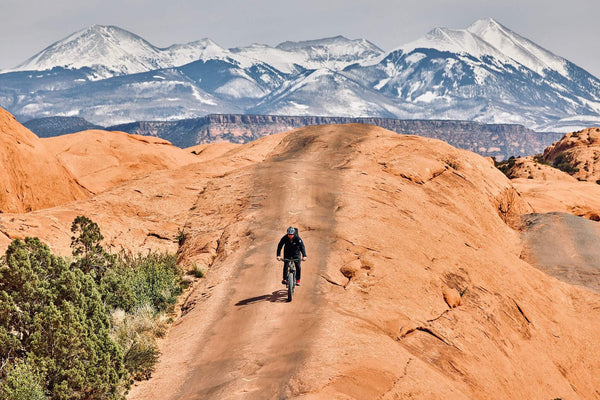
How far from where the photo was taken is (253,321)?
51.8 feet

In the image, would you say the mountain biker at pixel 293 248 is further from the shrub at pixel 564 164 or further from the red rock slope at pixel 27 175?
the shrub at pixel 564 164

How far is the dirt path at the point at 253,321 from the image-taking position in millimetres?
12844

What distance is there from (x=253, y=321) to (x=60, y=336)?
17.7 feet

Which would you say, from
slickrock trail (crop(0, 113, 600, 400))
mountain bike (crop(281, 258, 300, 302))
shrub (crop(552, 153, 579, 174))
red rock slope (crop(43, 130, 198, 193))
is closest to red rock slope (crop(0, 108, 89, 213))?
slickrock trail (crop(0, 113, 600, 400))

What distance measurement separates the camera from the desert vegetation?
11766 millimetres

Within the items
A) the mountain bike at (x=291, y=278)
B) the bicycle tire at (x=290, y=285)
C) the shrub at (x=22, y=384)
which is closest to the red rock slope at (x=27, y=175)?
the mountain bike at (x=291, y=278)

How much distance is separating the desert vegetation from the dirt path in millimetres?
907

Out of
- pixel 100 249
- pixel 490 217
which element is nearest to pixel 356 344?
pixel 100 249

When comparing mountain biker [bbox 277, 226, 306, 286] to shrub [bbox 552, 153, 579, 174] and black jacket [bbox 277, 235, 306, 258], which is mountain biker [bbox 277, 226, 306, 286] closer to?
black jacket [bbox 277, 235, 306, 258]

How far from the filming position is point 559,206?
50656 mm

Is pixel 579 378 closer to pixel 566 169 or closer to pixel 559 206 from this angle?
pixel 559 206

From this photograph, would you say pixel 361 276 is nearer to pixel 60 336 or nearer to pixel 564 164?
pixel 60 336

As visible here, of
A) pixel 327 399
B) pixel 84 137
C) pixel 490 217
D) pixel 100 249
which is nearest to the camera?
pixel 327 399

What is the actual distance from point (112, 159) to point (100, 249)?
117 feet
